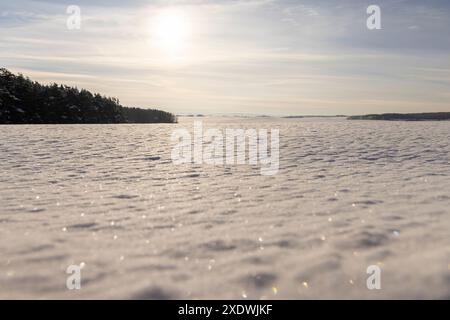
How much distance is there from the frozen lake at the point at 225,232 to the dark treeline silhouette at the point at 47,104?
3501 centimetres

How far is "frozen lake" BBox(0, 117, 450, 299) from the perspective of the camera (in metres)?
3.13

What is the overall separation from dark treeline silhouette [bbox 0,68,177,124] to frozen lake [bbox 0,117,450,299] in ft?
115

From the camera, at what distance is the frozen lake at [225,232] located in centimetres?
313

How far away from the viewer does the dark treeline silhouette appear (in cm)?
3883

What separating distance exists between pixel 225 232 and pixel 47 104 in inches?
1752

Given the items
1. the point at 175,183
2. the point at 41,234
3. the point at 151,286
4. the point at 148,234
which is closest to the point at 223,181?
the point at 175,183

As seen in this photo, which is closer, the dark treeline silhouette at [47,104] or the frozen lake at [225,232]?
the frozen lake at [225,232]

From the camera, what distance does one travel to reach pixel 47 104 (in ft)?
141

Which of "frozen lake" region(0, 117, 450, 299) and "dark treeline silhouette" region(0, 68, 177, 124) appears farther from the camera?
"dark treeline silhouette" region(0, 68, 177, 124)

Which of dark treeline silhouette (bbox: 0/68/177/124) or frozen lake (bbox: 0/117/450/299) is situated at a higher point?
dark treeline silhouette (bbox: 0/68/177/124)

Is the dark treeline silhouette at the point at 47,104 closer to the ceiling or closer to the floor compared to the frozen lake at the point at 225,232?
closer to the ceiling

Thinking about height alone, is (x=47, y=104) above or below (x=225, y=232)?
above

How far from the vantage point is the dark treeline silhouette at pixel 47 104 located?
3883 cm

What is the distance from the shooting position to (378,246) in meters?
3.86
